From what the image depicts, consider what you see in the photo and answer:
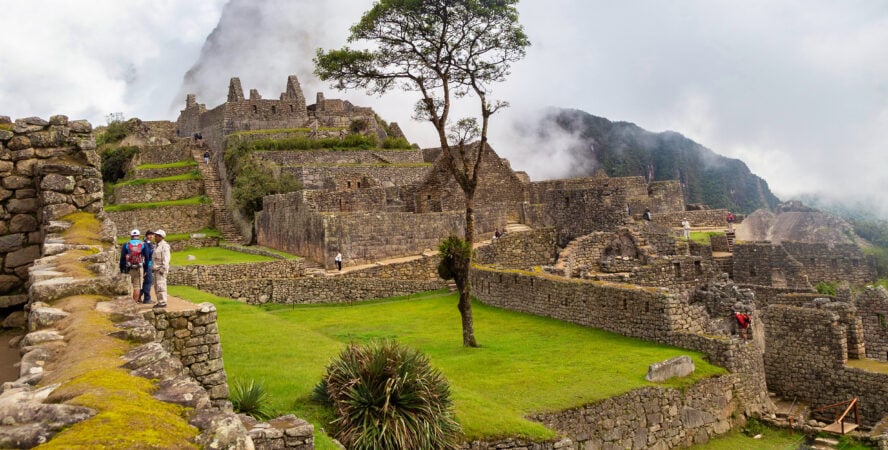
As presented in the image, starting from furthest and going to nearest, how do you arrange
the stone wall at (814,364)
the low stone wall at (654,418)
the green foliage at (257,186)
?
the green foliage at (257,186) < the stone wall at (814,364) < the low stone wall at (654,418)

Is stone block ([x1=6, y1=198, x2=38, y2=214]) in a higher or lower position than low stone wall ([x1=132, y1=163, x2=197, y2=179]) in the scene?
lower

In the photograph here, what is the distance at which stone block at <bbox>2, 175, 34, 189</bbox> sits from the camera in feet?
31.9

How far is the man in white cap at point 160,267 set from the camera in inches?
324

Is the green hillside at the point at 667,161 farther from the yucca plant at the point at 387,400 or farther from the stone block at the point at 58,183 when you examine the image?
the stone block at the point at 58,183

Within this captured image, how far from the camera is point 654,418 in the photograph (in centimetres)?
1242

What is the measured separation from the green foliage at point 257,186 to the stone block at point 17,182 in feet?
73.0

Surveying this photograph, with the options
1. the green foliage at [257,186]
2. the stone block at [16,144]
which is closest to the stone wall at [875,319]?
the stone block at [16,144]

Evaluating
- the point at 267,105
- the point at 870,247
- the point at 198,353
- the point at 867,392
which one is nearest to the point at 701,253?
the point at 870,247

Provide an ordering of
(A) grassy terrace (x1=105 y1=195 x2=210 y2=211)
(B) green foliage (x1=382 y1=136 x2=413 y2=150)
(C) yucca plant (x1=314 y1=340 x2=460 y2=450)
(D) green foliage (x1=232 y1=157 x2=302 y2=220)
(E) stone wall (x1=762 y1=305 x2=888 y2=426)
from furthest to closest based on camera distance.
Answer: (B) green foliage (x1=382 y1=136 x2=413 y2=150) < (A) grassy terrace (x1=105 y1=195 x2=210 y2=211) < (D) green foliage (x1=232 y1=157 x2=302 y2=220) < (E) stone wall (x1=762 y1=305 x2=888 y2=426) < (C) yucca plant (x1=314 y1=340 x2=460 y2=450)

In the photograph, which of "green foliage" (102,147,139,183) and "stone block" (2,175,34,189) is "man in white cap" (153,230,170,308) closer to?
"stone block" (2,175,34,189)

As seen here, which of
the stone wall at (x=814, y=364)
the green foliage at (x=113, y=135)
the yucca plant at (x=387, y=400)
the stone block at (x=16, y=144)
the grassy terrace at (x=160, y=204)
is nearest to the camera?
the yucca plant at (x=387, y=400)

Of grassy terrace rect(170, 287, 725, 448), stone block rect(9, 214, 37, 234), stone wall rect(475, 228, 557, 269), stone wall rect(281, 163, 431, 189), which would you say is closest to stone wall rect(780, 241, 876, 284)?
stone wall rect(475, 228, 557, 269)

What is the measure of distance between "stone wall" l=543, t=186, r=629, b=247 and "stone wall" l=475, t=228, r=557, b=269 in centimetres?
73

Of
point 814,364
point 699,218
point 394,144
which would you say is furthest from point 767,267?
point 394,144
